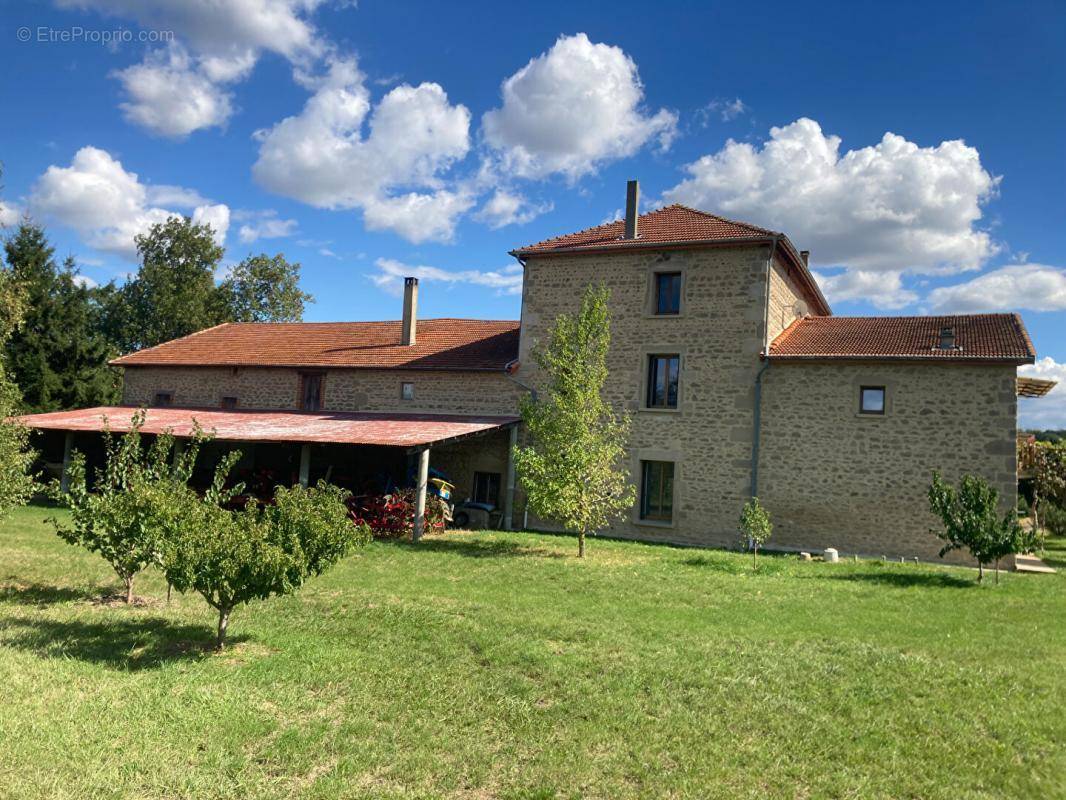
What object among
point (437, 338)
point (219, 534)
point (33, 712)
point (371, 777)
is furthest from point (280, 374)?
point (371, 777)

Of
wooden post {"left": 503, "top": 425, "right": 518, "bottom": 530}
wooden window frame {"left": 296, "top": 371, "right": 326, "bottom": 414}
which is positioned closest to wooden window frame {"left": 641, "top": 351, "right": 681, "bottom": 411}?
wooden post {"left": 503, "top": 425, "right": 518, "bottom": 530}

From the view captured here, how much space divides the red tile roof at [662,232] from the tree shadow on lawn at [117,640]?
43.0 ft

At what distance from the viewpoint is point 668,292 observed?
17.6 meters

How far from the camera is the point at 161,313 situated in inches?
1460

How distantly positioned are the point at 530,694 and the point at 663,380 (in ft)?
40.1

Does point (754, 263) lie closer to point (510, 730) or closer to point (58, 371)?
point (510, 730)

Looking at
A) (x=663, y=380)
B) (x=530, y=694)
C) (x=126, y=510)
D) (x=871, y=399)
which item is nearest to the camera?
(x=530, y=694)

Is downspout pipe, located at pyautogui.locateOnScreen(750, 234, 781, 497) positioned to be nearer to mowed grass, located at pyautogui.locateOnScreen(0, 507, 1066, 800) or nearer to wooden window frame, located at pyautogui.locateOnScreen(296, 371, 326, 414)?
mowed grass, located at pyautogui.locateOnScreen(0, 507, 1066, 800)

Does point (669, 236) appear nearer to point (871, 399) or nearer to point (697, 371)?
point (697, 371)

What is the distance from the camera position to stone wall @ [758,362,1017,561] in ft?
48.2

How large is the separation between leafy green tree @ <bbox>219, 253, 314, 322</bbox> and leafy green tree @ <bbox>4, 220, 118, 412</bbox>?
10.7 m

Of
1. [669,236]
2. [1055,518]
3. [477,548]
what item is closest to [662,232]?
[669,236]

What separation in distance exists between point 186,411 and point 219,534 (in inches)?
693

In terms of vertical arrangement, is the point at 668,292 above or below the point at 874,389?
above
